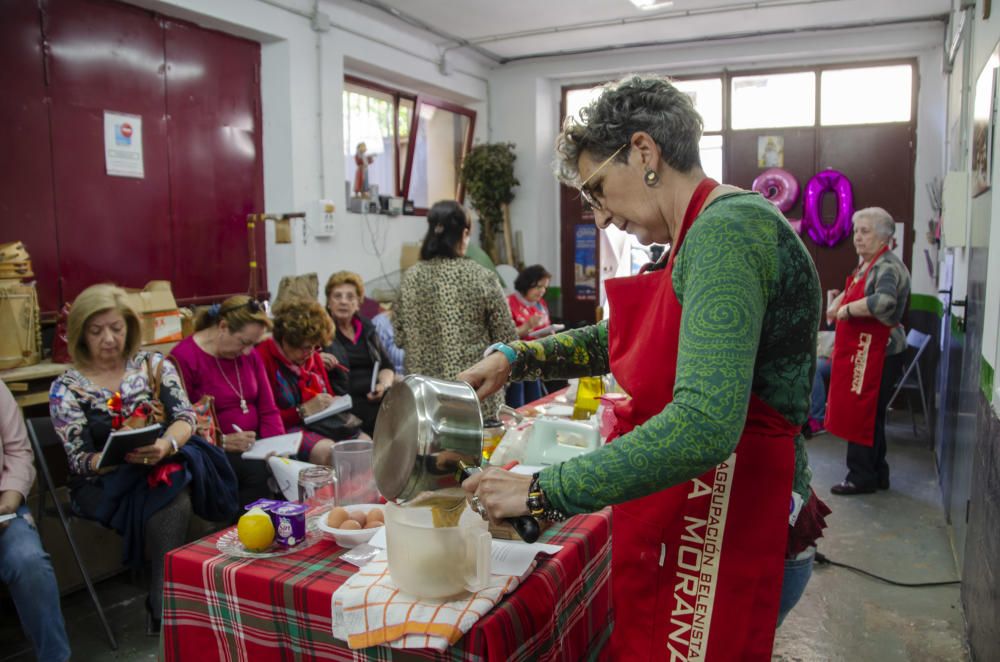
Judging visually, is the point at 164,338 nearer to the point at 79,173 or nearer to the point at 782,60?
the point at 79,173

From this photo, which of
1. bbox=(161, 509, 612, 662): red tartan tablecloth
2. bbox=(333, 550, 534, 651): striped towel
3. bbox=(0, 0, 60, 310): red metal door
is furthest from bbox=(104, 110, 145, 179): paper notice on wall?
bbox=(333, 550, 534, 651): striped towel

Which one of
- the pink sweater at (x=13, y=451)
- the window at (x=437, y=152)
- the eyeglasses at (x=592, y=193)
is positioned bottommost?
the pink sweater at (x=13, y=451)

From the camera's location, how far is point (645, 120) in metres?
1.20

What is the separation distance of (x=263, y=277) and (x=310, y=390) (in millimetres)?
1956

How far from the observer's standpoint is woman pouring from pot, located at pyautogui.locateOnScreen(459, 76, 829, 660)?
1016 mm

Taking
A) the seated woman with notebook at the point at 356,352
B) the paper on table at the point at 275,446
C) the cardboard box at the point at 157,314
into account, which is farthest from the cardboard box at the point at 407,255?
the paper on table at the point at 275,446

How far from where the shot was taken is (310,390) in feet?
12.7

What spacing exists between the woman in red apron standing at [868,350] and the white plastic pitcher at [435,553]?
11.5ft

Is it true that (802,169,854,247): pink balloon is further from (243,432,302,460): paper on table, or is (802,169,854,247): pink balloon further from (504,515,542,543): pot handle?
(504,515,542,543): pot handle

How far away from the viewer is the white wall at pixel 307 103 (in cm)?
515

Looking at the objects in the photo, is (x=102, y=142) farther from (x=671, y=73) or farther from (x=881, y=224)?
(x=671, y=73)

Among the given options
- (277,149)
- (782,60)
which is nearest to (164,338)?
(277,149)

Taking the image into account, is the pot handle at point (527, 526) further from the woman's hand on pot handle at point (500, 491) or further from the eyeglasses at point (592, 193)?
the eyeglasses at point (592, 193)

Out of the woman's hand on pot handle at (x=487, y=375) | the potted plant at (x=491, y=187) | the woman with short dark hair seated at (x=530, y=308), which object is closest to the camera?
the woman's hand on pot handle at (x=487, y=375)
